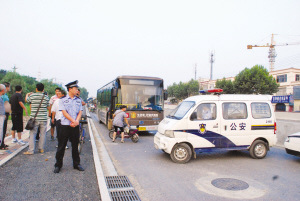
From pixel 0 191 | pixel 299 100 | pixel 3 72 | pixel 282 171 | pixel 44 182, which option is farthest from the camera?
pixel 3 72

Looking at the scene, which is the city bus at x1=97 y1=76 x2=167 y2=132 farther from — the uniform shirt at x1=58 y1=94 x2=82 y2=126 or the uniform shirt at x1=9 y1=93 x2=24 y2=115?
the uniform shirt at x1=58 y1=94 x2=82 y2=126

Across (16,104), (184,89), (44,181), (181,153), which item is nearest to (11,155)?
(16,104)

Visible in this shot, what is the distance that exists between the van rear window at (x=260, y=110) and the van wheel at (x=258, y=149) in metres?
0.81

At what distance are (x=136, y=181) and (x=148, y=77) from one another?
777cm

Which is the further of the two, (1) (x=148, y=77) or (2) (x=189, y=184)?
(1) (x=148, y=77)

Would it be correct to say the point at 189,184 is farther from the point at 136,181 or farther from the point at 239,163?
the point at 239,163

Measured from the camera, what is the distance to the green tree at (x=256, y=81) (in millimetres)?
46594

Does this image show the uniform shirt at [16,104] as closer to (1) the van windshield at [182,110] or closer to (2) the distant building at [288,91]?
(1) the van windshield at [182,110]

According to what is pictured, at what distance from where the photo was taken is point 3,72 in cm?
8806

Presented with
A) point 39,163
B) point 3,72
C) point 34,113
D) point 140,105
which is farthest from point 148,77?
point 3,72

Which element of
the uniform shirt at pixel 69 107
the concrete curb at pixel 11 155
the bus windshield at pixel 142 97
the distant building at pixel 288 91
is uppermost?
the distant building at pixel 288 91

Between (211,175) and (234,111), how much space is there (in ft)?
7.90

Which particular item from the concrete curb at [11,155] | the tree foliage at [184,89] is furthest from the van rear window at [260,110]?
the tree foliage at [184,89]

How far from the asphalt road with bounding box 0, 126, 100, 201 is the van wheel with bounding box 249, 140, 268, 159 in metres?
4.83
